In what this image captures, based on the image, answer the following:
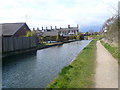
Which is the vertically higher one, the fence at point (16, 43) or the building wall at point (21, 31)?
the building wall at point (21, 31)

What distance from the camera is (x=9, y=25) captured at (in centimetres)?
3016

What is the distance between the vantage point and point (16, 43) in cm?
1789

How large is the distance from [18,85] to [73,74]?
2.73m

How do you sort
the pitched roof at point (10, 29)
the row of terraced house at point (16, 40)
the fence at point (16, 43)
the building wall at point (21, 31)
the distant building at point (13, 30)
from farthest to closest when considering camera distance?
1. the building wall at point (21, 31)
2. the pitched roof at point (10, 29)
3. the distant building at point (13, 30)
4. the row of terraced house at point (16, 40)
5. the fence at point (16, 43)

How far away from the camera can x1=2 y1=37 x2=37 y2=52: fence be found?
1584 centimetres

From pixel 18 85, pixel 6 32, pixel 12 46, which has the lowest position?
pixel 18 85

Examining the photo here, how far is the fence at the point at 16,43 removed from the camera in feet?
52.0

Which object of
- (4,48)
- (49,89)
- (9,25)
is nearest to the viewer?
(49,89)

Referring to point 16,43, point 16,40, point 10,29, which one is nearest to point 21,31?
point 10,29

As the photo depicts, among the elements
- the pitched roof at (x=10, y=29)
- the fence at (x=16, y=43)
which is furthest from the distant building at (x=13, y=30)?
the fence at (x=16, y=43)

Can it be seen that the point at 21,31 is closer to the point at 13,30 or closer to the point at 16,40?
the point at 13,30

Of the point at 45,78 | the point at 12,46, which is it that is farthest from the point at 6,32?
the point at 45,78

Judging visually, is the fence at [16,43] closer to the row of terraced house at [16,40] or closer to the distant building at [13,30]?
the row of terraced house at [16,40]

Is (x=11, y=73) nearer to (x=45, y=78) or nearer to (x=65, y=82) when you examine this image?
(x=45, y=78)
